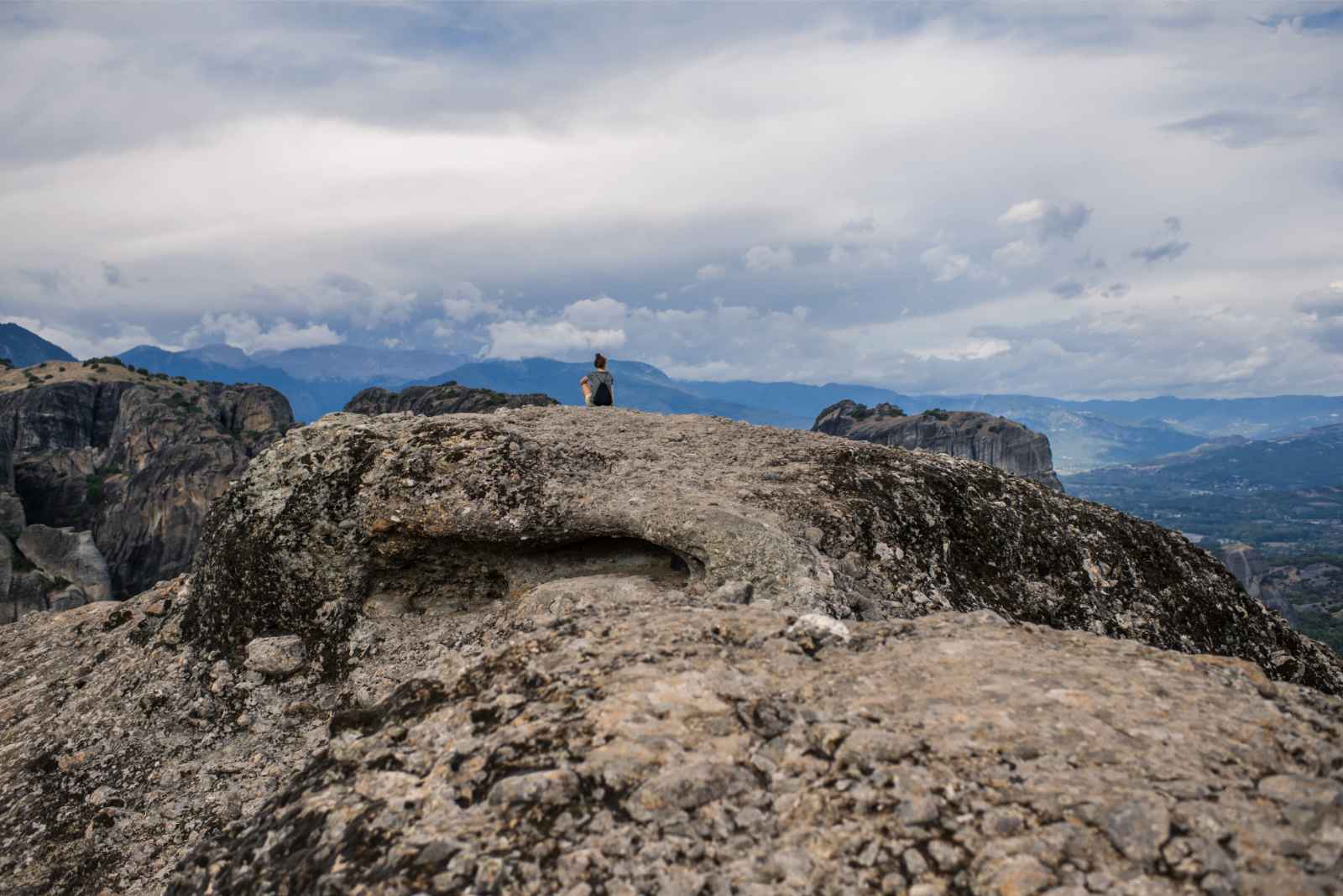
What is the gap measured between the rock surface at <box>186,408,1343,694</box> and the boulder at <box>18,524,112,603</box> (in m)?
99.1

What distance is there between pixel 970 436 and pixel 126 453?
155 m

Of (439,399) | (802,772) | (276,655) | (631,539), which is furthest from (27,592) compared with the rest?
(802,772)

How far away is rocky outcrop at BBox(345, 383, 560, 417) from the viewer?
118 meters

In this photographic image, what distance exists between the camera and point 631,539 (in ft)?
47.7

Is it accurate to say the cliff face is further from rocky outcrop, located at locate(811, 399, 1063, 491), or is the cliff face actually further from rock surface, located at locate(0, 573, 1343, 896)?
rocky outcrop, located at locate(811, 399, 1063, 491)

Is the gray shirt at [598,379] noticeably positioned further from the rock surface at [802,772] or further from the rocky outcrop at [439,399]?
the rocky outcrop at [439,399]

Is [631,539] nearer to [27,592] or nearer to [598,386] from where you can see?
[598,386]

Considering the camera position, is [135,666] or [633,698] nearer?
[633,698]

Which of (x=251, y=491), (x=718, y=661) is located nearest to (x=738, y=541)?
(x=718, y=661)

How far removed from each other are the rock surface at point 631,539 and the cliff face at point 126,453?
9682cm

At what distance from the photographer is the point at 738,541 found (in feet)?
41.4

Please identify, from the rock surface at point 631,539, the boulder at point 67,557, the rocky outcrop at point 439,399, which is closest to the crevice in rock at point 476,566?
the rock surface at point 631,539

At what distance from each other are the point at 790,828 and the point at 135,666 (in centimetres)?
1379

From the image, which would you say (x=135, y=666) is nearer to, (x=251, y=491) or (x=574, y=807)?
(x=251, y=491)
